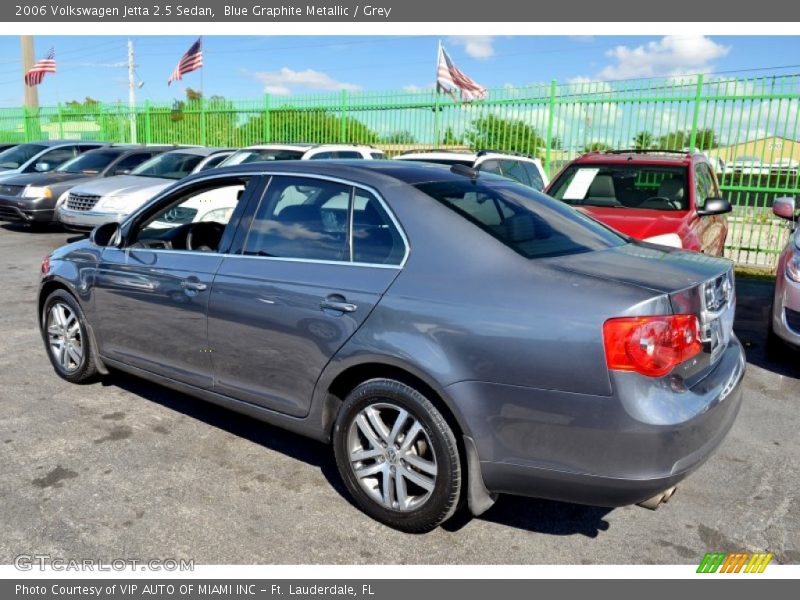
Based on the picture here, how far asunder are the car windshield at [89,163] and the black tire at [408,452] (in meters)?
12.2

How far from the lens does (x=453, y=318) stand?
2904 millimetres

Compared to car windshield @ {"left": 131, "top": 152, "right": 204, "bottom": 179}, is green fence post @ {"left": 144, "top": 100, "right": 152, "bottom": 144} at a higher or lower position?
higher

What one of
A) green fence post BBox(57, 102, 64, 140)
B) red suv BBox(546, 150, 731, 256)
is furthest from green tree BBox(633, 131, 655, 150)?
green fence post BBox(57, 102, 64, 140)

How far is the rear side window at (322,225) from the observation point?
3.33m

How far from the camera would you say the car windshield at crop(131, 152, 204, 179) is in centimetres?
1190

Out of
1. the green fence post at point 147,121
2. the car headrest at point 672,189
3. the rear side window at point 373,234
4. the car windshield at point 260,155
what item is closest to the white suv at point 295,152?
the car windshield at point 260,155

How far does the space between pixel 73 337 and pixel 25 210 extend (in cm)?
886

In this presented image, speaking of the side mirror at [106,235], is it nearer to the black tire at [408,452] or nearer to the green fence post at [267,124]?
the black tire at [408,452]

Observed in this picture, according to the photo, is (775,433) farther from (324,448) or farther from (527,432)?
(324,448)

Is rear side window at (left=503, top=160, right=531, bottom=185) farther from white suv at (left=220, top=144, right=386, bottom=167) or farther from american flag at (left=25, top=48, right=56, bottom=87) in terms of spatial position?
american flag at (left=25, top=48, right=56, bottom=87)

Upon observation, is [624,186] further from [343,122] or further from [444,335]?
[343,122]

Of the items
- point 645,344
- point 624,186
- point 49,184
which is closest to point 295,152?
point 624,186

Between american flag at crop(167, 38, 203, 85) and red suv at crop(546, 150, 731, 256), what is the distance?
48.4ft
